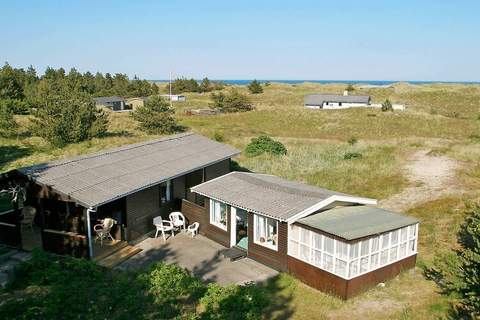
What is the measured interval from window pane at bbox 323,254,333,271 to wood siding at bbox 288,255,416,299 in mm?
167

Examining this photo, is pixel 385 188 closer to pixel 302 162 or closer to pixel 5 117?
pixel 302 162

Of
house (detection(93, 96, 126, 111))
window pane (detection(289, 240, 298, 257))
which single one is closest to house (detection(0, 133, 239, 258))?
window pane (detection(289, 240, 298, 257))

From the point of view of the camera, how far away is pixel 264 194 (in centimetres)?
1745

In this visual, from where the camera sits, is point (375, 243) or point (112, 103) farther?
point (112, 103)

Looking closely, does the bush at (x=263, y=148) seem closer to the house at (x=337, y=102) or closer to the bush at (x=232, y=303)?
the bush at (x=232, y=303)

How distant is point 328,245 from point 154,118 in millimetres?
36274

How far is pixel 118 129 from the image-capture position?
4978 cm

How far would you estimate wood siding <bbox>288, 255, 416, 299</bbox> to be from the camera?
1398 cm

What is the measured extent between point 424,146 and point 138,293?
35.2m

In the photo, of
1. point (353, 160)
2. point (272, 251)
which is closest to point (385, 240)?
point (272, 251)

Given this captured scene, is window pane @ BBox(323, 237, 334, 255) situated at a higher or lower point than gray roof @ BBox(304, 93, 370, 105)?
lower

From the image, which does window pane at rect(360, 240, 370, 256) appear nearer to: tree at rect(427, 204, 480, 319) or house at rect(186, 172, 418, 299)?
house at rect(186, 172, 418, 299)

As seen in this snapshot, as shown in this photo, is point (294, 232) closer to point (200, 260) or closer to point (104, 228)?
point (200, 260)

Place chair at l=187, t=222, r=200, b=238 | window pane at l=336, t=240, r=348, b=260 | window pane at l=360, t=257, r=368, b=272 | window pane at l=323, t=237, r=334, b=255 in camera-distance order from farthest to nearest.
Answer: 1. chair at l=187, t=222, r=200, b=238
2. window pane at l=360, t=257, r=368, b=272
3. window pane at l=323, t=237, r=334, b=255
4. window pane at l=336, t=240, r=348, b=260
